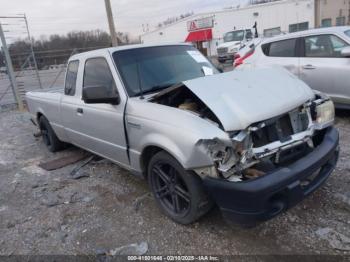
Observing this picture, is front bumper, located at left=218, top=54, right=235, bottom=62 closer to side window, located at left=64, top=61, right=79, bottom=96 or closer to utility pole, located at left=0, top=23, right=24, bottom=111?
utility pole, located at left=0, top=23, right=24, bottom=111

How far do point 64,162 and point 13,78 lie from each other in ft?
26.7

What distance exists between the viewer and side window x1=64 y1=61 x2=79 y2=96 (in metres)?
4.44

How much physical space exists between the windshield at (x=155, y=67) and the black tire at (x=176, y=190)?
0.89m

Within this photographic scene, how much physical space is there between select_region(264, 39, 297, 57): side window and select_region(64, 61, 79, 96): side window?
A: 4.17 meters

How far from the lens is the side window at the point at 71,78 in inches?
175

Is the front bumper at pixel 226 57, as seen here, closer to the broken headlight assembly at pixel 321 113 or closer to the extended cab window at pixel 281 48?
the extended cab window at pixel 281 48

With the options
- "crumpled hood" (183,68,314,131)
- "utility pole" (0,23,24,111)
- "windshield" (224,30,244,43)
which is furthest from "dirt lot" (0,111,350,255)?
"windshield" (224,30,244,43)

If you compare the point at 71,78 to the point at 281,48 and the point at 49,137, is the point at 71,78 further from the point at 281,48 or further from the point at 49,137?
the point at 281,48

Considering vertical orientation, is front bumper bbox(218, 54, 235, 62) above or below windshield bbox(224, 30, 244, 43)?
below

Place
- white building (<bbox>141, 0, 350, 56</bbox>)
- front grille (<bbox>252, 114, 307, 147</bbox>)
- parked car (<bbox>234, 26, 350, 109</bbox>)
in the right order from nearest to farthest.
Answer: front grille (<bbox>252, 114, 307, 147</bbox>), parked car (<bbox>234, 26, 350, 109</bbox>), white building (<bbox>141, 0, 350, 56</bbox>)

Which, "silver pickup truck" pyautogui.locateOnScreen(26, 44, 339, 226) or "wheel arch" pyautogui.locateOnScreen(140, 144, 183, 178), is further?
"wheel arch" pyautogui.locateOnScreen(140, 144, 183, 178)

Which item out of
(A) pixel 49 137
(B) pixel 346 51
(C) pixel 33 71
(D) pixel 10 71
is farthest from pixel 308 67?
(C) pixel 33 71

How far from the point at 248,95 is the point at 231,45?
66.0ft

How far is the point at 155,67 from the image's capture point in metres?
3.67
